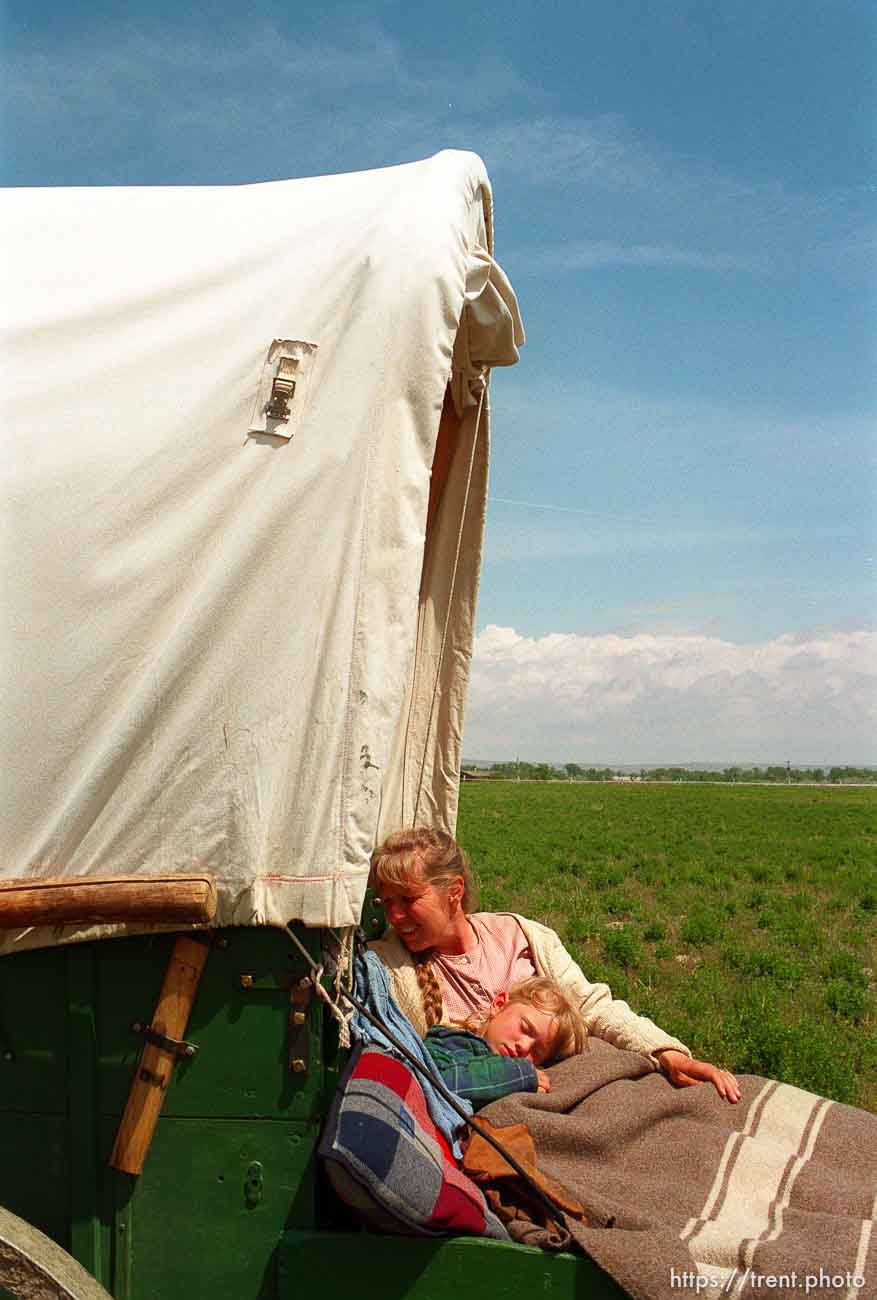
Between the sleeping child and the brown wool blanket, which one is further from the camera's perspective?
the sleeping child

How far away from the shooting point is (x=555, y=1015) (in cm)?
334

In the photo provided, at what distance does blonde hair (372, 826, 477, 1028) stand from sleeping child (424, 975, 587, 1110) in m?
0.13

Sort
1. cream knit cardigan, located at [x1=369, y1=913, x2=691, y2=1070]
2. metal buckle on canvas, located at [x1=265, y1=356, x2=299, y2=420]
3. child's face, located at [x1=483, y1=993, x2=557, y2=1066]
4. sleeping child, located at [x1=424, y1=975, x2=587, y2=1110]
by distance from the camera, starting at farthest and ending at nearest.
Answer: cream knit cardigan, located at [x1=369, y1=913, x2=691, y2=1070]
child's face, located at [x1=483, y1=993, x2=557, y2=1066]
sleeping child, located at [x1=424, y1=975, x2=587, y2=1110]
metal buckle on canvas, located at [x1=265, y1=356, x2=299, y2=420]

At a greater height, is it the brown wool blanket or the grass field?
the brown wool blanket

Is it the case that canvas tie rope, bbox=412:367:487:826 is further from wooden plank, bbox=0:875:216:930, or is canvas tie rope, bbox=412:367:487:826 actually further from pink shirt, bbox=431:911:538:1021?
wooden plank, bbox=0:875:216:930

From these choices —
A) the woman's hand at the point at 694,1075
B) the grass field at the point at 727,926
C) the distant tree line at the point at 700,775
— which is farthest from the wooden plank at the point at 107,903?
the distant tree line at the point at 700,775

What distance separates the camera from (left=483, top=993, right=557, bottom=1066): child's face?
327cm

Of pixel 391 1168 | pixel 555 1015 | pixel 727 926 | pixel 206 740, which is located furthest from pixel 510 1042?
pixel 727 926

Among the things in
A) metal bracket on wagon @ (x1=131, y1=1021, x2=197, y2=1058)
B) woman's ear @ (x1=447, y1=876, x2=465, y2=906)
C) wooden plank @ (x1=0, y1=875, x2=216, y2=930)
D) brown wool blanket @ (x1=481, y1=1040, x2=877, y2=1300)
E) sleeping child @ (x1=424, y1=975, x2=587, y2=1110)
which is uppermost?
wooden plank @ (x1=0, y1=875, x2=216, y2=930)

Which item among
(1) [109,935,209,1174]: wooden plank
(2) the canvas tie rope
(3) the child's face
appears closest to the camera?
(1) [109,935,209,1174]: wooden plank

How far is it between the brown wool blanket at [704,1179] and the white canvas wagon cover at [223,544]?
873 millimetres

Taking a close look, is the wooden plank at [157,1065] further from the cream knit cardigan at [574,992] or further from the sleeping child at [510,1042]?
the cream knit cardigan at [574,992]

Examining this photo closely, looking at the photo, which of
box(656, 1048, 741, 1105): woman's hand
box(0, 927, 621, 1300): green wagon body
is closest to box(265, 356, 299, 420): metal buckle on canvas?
box(0, 927, 621, 1300): green wagon body

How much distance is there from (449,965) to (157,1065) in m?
1.34
